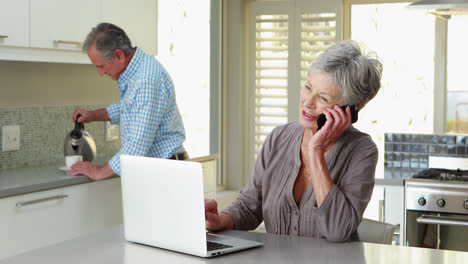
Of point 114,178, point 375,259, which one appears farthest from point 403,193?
point 375,259

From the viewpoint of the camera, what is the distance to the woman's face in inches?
78.2

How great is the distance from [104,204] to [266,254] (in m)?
1.73

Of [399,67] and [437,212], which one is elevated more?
[399,67]

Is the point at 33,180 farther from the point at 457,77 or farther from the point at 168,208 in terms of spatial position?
the point at 457,77

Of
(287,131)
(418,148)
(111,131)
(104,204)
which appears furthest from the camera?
(418,148)

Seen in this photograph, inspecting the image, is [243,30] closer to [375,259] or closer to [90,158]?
[90,158]

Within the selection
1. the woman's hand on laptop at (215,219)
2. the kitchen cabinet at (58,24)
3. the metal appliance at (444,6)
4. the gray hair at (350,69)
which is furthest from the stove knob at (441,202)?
the kitchen cabinet at (58,24)

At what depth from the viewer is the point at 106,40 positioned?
10.1 feet

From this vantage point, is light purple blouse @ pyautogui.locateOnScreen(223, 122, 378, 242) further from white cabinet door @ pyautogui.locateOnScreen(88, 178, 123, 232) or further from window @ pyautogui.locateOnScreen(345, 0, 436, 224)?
window @ pyautogui.locateOnScreen(345, 0, 436, 224)

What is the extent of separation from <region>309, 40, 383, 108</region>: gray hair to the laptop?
1.87 ft

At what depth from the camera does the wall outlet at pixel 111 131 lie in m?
3.95

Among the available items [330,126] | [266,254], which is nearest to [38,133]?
[330,126]

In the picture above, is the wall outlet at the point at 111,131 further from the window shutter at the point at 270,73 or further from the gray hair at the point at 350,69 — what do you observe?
the gray hair at the point at 350,69

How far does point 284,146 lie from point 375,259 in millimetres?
651
